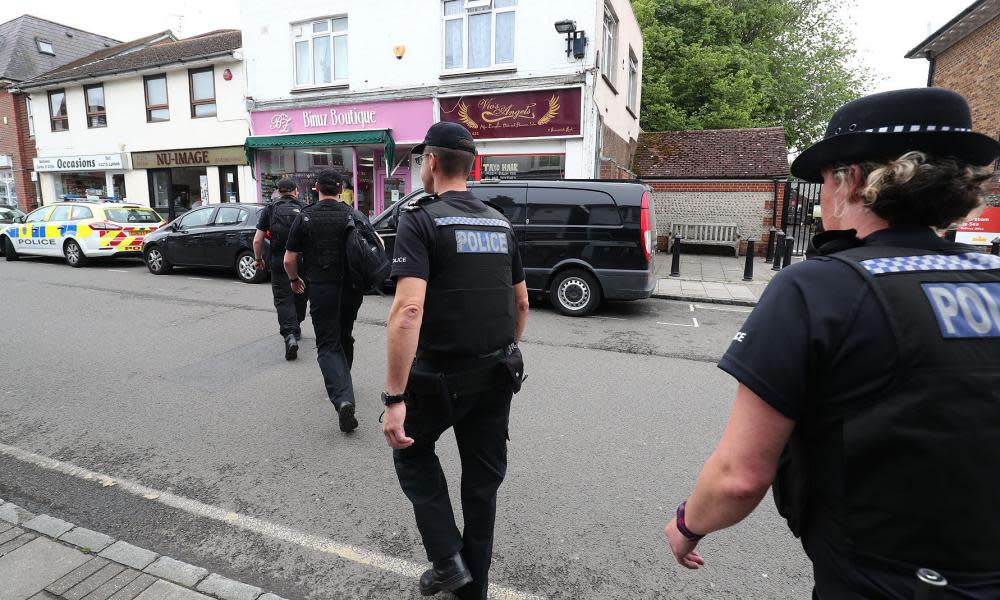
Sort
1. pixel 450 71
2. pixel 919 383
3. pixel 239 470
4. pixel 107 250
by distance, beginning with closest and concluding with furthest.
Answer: pixel 919 383
pixel 239 470
pixel 107 250
pixel 450 71

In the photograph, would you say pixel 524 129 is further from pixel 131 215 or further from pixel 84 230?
pixel 84 230

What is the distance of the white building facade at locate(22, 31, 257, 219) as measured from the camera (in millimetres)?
17781

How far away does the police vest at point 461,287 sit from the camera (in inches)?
93.7

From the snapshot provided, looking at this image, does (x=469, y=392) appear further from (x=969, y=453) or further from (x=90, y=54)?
(x=90, y=54)

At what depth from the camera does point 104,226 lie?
41.9 feet

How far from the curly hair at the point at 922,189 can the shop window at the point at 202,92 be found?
2009cm

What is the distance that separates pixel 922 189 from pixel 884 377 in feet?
1.37

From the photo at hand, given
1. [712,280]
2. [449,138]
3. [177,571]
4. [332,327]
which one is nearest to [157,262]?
[332,327]

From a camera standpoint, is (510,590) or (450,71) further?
(450,71)

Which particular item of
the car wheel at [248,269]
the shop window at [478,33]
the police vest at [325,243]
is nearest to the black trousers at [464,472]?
the police vest at [325,243]

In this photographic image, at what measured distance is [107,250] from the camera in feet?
41.9

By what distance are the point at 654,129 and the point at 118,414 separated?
22729mm

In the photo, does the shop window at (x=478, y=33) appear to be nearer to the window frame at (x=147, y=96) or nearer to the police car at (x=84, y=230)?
the police car at (x=84, y=230)

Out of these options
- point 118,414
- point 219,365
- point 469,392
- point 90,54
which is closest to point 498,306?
point 469,392
